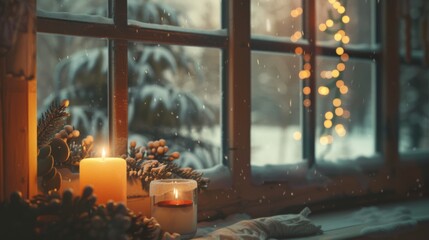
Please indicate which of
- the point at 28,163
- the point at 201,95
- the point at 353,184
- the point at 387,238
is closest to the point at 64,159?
the point at 28,163

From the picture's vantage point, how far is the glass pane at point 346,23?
66.4 inches

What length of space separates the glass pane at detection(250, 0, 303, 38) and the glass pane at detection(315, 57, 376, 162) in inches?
5.2

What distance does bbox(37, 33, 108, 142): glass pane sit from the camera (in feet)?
4.28

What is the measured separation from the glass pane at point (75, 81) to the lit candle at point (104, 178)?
258mm

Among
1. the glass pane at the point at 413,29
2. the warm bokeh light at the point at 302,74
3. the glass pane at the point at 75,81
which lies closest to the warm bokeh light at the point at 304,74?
the warm bokeh light at the point at 302,74

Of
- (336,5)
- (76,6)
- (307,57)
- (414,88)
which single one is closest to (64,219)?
(76,6)

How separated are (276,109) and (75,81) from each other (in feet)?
1.92

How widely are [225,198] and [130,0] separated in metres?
0.58

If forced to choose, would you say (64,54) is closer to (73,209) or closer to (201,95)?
(201,95)

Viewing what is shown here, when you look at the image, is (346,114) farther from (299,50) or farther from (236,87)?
(236,87)

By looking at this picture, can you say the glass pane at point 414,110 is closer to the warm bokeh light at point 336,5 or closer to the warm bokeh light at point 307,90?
the warm bokeh light at point 336,5

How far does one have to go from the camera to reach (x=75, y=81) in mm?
1459

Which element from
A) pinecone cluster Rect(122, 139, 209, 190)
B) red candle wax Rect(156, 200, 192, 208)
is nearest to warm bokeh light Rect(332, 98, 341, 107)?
pinecone cluster Rect(122, 139, 209, 190)

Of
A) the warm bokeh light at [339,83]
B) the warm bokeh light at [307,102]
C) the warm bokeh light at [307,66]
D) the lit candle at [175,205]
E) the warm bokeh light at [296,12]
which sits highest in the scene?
the warm bokeh light at [296,12]
